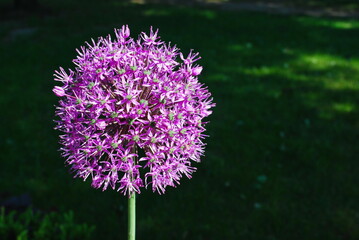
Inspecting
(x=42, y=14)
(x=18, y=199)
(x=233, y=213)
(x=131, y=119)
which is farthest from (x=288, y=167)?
(x=42, y=14)

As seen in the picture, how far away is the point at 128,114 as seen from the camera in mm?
1847

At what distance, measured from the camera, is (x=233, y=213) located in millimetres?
4707

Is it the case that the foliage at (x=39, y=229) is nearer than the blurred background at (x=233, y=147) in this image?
Yes

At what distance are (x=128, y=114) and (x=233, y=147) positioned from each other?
402cm

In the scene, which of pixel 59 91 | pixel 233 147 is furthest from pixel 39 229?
pixel 233 147

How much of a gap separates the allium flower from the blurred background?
77.8 inches

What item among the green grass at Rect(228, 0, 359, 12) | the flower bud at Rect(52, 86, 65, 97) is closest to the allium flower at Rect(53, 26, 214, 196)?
the flower bud at Rect(52, 86, 65, 97)

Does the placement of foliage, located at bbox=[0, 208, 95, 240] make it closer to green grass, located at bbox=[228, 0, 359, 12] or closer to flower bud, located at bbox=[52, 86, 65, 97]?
flower bud, located at bbox=[52, 86, 65, 97]

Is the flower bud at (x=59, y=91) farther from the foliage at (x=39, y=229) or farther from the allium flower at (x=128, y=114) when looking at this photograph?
the foliage at (x=39, y=229)

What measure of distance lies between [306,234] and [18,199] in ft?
10.1

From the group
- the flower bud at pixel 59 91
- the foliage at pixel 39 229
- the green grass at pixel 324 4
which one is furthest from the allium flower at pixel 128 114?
the green grass at pixel 324 4

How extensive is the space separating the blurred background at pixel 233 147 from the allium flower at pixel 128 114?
6.49ft

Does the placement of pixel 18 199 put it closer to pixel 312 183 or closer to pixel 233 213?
pixel 233 213

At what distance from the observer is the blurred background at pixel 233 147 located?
4.49m
